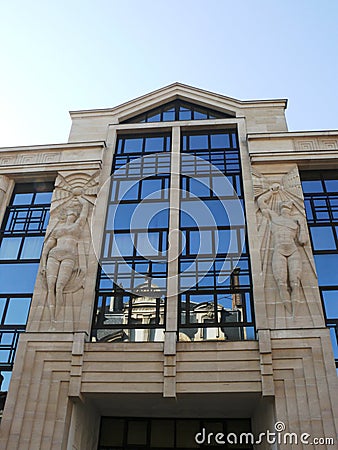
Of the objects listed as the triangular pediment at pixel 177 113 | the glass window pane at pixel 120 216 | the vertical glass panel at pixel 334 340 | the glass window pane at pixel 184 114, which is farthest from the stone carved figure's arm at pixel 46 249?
the vertical glass panel at pixel 334 340

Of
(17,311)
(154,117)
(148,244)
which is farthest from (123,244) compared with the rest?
(154,117)

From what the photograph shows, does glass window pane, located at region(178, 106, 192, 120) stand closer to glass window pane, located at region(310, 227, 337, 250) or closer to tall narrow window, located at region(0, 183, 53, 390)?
tall narrow window, located at region(0, 183, 53, 390)

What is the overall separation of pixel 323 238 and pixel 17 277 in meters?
9.39

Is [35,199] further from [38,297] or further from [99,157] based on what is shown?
[38,297]

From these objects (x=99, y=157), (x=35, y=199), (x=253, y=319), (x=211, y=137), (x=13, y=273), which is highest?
(x=211, y=137)

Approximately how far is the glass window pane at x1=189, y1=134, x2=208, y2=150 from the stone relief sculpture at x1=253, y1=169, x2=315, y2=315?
7.97 feet

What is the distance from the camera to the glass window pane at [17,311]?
457 inches

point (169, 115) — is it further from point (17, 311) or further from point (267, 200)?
point (17, 311)

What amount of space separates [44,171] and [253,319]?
8734mm

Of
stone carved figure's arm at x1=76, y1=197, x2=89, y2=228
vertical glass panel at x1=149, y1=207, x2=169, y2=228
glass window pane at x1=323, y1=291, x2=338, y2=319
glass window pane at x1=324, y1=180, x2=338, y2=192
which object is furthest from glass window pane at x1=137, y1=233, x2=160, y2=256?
glass window pane at x1=324, y1=180, x2=338, y2=192

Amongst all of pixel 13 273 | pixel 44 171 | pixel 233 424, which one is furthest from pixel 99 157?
pixel 233 424

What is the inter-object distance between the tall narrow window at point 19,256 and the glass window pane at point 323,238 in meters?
8.50

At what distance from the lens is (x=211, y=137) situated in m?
15.0

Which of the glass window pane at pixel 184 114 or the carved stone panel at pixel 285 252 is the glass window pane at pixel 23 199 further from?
the carved stone panel at pixel 285 252
